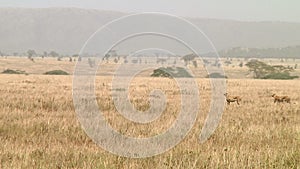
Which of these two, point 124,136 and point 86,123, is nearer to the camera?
point 124,136

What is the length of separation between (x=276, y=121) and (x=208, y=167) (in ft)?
20.5

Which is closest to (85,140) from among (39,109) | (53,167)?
(53,167)

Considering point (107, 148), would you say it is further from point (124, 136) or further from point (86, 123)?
point (86, 123)

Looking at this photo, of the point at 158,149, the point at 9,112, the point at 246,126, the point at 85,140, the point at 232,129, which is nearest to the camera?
the point at 158,149

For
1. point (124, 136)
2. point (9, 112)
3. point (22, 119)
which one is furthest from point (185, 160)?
point (9, 112)

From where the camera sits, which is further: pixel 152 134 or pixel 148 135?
pixel 152 134

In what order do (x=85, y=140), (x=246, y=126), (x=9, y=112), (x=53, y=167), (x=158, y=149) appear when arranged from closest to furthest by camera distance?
(x=53, y=167) → (x=158, y=149) → (x=85, y=140) → (x=246, y=126) → (x=9, y=112)

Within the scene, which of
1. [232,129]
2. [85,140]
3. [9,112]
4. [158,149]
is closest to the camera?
[158,149]

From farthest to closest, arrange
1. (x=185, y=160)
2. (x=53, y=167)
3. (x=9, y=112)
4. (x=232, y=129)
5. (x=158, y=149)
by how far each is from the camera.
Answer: (x=9, y=112), (x=232, y=129), (x=158, y=149), (x=185, y=160), (x=53, y=167)

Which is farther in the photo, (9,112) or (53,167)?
(9,112)

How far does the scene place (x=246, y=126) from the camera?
34.6ft

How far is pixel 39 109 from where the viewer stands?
13.2 meters

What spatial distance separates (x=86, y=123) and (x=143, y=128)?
1.42m

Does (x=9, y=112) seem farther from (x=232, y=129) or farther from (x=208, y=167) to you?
(x=208, y=167)
